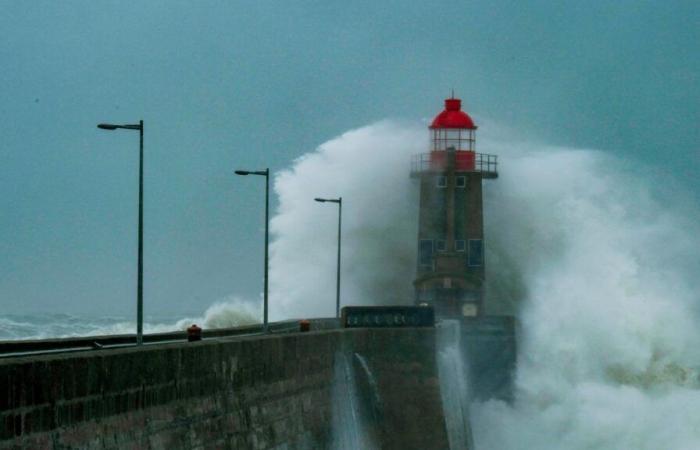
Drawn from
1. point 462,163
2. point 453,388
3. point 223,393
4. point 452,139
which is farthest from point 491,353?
point 223,393

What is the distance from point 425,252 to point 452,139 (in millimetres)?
3451

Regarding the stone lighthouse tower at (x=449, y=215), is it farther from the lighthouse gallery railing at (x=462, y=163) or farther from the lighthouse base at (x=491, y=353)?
the lighthouse base at (x=491, y=353)

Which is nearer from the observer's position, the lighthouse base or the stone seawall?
the stone seawall

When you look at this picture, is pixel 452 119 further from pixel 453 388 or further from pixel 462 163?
pixel 453 388

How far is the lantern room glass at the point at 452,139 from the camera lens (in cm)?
5494

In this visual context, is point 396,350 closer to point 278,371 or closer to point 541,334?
point 278,371

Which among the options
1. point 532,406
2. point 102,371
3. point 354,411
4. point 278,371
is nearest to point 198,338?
point 278,371

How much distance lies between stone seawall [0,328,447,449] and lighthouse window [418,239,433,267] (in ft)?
66.1

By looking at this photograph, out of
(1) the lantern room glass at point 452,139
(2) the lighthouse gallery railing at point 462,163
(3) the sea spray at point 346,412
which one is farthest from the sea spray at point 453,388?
(1) the lantern room glass at point 452,139

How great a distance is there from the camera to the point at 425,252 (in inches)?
2141

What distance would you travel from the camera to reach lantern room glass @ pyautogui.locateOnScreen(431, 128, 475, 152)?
54938mm

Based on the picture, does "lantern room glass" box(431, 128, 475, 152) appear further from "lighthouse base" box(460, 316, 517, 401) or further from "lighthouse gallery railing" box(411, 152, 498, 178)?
"lighthouse base" box(460, 316, 517, 401)

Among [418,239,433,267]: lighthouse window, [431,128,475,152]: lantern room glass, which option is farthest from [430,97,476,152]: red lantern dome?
[418,239,433,267]: lighthouse window

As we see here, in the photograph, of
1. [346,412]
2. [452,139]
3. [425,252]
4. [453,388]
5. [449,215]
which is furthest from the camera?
[452,139]
